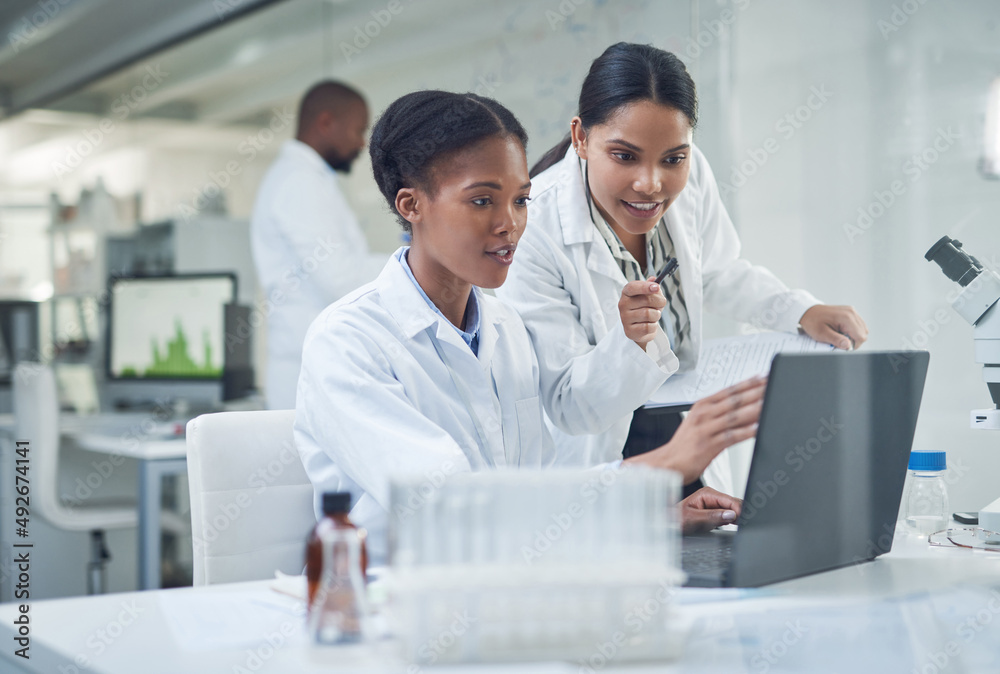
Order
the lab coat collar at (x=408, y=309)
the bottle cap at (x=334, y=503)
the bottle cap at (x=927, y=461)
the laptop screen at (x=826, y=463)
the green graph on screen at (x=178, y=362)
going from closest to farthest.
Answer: the bottle cap at (x=334, y=503)
the laptop screen at (x=826, y=463)
the lab coat collar at (x=408, y=309)
the bottle cap at (x=927, y=461)
the green graph on screen at (x=178, y=362)

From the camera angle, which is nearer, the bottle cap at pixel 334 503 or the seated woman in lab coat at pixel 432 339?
the bottle cap at pixel 334 503

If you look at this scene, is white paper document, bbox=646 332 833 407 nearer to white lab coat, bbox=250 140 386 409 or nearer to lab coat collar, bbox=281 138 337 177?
white lab coat, bbox=250 140 386 409

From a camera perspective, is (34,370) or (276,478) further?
(34,370)

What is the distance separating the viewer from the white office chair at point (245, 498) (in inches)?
46.3

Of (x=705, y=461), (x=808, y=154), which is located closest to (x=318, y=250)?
(x=808, y=154)

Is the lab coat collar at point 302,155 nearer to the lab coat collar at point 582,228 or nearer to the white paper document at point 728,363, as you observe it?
the lab coat collar at point 582,228

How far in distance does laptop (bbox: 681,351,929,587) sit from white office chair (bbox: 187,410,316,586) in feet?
1.71

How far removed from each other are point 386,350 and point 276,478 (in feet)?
0.84

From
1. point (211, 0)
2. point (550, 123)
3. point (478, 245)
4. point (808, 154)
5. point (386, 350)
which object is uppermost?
point (211, 0)

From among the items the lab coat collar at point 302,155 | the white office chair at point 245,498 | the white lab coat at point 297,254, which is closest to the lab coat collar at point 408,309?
the white office chair at point 245,498

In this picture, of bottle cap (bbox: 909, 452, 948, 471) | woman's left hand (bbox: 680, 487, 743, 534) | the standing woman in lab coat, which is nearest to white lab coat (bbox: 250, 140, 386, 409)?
the standing woman in lab coat

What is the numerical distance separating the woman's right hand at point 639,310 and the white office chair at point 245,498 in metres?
0.48

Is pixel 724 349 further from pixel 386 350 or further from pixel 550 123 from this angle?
pixel 550 123

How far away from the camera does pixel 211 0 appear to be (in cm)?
435
